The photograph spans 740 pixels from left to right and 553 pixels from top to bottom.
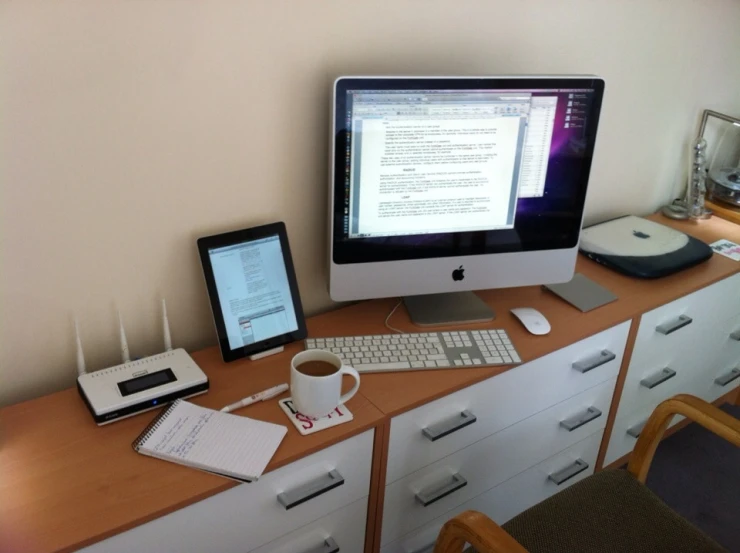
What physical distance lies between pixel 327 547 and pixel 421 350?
16.8 inches

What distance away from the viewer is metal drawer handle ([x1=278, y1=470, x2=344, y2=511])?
3.91 feet

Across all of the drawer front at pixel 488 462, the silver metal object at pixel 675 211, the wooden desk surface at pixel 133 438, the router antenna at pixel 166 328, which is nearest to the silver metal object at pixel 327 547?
the drawer front at pixel 488 462

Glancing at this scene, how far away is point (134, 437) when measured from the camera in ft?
3.87

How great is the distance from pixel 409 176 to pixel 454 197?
12 cm

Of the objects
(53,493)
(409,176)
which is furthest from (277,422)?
(409,176)

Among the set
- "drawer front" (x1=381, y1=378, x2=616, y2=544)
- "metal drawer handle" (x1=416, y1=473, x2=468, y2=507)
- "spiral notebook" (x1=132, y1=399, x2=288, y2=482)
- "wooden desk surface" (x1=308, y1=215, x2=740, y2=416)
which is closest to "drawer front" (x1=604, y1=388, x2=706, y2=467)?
"drawer front" (x1=381, y1=378, x2=616, y2=544)

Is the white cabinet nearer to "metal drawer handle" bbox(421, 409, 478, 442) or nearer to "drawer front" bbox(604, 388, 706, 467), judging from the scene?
"metal drawer handle" bbox(421, 409, 478, 442)

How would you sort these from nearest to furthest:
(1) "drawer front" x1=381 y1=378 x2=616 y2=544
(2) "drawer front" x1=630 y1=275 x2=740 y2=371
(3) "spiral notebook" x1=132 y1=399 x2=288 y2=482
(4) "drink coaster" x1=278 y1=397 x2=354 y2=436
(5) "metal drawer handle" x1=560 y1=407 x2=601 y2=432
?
(3) "spiral notebook" x1=132 y1=399 x2=288 y2=482
(4) "drink coaster" x1=278 y1=397 x2=354 y2=436
(1) "drawer front" x1=381 y1=378 x2=616 y2=544
(5) "metal drawer handle" x1=560 y1=407 x2=601 y2=432
(2) "drawer front" x1=630 y1=275 x2=740 y2=371

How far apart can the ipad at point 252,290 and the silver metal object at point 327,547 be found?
391 millimetres

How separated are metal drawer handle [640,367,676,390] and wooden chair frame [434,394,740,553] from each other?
460 millimetres

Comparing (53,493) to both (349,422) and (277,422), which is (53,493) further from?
(349,422)

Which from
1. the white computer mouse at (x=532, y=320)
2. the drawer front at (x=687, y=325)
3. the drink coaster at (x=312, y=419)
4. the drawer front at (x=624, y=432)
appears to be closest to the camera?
the drink coaster at (x=312, y=419)

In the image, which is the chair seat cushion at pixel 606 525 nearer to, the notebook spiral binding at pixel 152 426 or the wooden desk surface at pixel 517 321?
the wooden desk surface at pixel 517 321

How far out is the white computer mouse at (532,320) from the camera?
1555 mm
